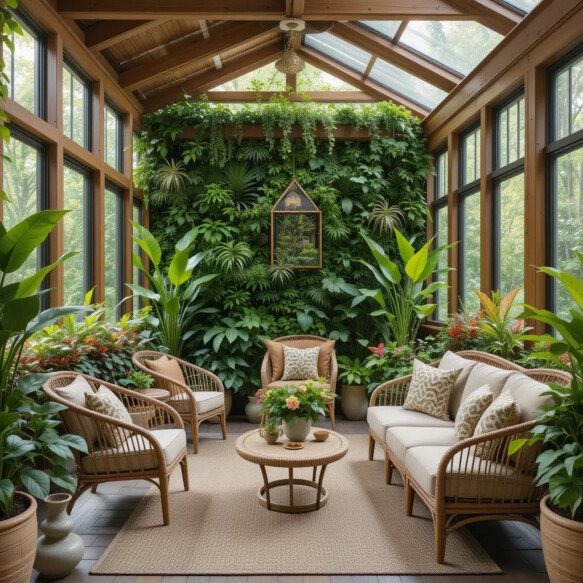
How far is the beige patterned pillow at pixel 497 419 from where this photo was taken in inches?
115

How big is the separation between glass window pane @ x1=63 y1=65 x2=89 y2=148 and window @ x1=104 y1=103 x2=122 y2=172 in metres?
0.57

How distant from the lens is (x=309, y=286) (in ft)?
22.2

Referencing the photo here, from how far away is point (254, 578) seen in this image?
2.68m

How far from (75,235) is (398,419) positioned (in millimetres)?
3141

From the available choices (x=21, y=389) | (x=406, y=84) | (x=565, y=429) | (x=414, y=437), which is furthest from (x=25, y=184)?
(x=406, y=84)

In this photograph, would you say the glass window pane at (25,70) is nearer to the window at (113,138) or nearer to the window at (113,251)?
the window at (113,138)

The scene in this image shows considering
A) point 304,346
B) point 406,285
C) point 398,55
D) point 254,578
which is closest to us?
point 254,578

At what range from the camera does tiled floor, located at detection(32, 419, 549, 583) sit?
265cm

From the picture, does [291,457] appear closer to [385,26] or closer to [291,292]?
[291,292]

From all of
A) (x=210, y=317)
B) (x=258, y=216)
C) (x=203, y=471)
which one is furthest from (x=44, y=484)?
(x=258, y=216)

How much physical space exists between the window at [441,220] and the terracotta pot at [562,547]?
13.3ft

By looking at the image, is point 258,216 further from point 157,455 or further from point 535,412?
point 535,412

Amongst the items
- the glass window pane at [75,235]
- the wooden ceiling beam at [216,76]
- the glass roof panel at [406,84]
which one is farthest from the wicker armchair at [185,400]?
the glass roof panel at [406,84]

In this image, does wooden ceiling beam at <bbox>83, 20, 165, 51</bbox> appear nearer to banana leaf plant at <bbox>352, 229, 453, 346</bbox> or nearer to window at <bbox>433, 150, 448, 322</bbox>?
banana leaf plant at <bbox>352, 229, 453, 346</bbox>
